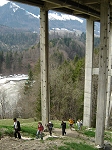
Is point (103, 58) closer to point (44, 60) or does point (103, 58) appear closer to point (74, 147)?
point (44, 60)

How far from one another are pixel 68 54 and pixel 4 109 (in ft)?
247

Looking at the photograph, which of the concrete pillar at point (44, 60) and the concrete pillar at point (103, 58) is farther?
the concrete pillar at point (44, 60)

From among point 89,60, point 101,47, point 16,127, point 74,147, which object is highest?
point 101,47

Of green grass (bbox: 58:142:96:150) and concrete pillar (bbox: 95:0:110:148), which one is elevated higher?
concrete pillar (bbox: 95:0:110:148)

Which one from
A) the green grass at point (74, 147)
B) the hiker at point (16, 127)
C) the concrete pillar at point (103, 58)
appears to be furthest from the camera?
the concrete pillar at point (103, 58)

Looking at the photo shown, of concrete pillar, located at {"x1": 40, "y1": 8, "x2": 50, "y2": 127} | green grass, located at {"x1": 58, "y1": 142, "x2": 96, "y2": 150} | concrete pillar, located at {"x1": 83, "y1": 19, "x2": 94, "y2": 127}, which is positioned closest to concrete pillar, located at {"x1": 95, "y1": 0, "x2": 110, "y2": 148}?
green grass, located at {"x1": 58, "y1": 142, "x2": 96, "y2": 150}

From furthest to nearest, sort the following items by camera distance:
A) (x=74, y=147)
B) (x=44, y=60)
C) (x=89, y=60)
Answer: (x=89, y=60)
(x=44, y=60)
(x=74, y=147)

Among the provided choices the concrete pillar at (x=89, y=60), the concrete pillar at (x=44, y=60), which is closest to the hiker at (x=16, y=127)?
the concrete pillar at (x=44, y=60)

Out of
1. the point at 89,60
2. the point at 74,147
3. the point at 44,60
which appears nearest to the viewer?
the point at 74,147

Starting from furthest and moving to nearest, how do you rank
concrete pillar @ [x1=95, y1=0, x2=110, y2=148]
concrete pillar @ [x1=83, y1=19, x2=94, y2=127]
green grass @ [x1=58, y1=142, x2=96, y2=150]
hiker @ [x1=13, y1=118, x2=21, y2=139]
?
concrete pillar @ [x1=83, y1=19, x2=94, y2=127] < concrete pillar @ [x1=95, y1=0, x2=110, y2=148] < hiker @ [x1=13, y1=118, x2=21, y2=139] < green grass @ [x1=58, y1=142, x2=96, y2=150]

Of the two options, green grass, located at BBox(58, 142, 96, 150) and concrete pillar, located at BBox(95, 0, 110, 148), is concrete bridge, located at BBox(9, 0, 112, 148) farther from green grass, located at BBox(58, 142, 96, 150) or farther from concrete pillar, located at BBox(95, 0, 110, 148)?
green grass, located at BBox(58, 142, 96, 150)

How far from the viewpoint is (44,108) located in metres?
17.0

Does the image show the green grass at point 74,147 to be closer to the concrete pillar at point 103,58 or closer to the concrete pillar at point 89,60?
the concrete pillar at point 103,58

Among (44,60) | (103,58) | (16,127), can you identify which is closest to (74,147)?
(16,127)
